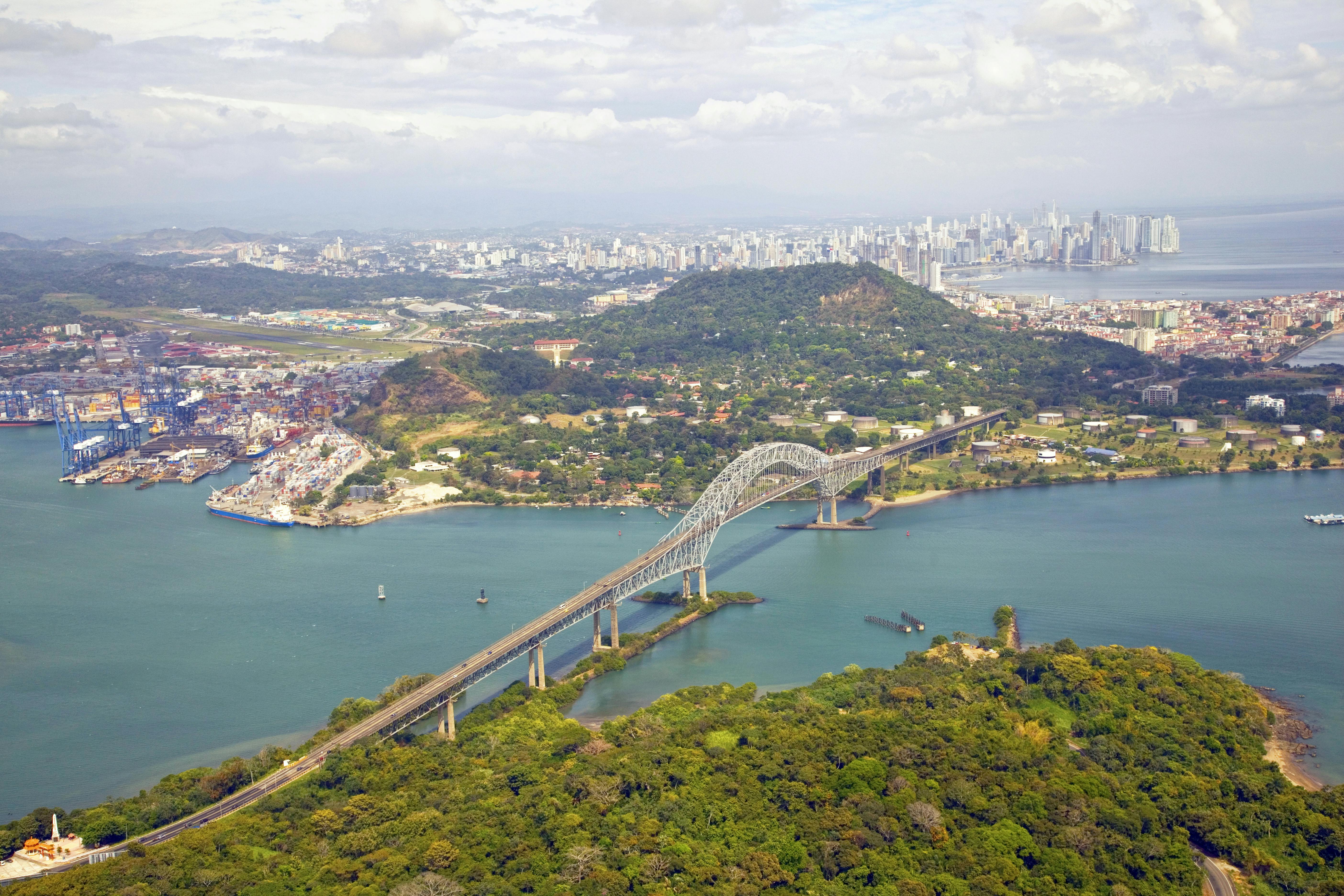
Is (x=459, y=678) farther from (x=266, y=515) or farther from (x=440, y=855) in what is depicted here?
(x=266, y=515)

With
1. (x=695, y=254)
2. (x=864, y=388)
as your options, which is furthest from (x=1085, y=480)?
(x=695, y=254)

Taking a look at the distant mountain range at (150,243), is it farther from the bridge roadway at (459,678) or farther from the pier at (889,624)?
the pier at (889,624)

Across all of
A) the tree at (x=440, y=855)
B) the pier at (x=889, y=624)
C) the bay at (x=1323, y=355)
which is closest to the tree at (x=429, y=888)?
the tree at (x=440, y=855)

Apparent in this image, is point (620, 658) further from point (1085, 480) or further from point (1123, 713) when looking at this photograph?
point (1085, 480)

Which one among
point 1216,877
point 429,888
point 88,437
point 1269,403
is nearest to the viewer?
point 429,888

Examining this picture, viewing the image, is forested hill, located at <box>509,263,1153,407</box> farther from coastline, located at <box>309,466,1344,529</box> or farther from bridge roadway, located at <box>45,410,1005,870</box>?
bridge roadway, located at <box>45,410,1005,870</box>

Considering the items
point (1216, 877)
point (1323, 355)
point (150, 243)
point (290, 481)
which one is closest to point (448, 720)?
point (1216, 877)
